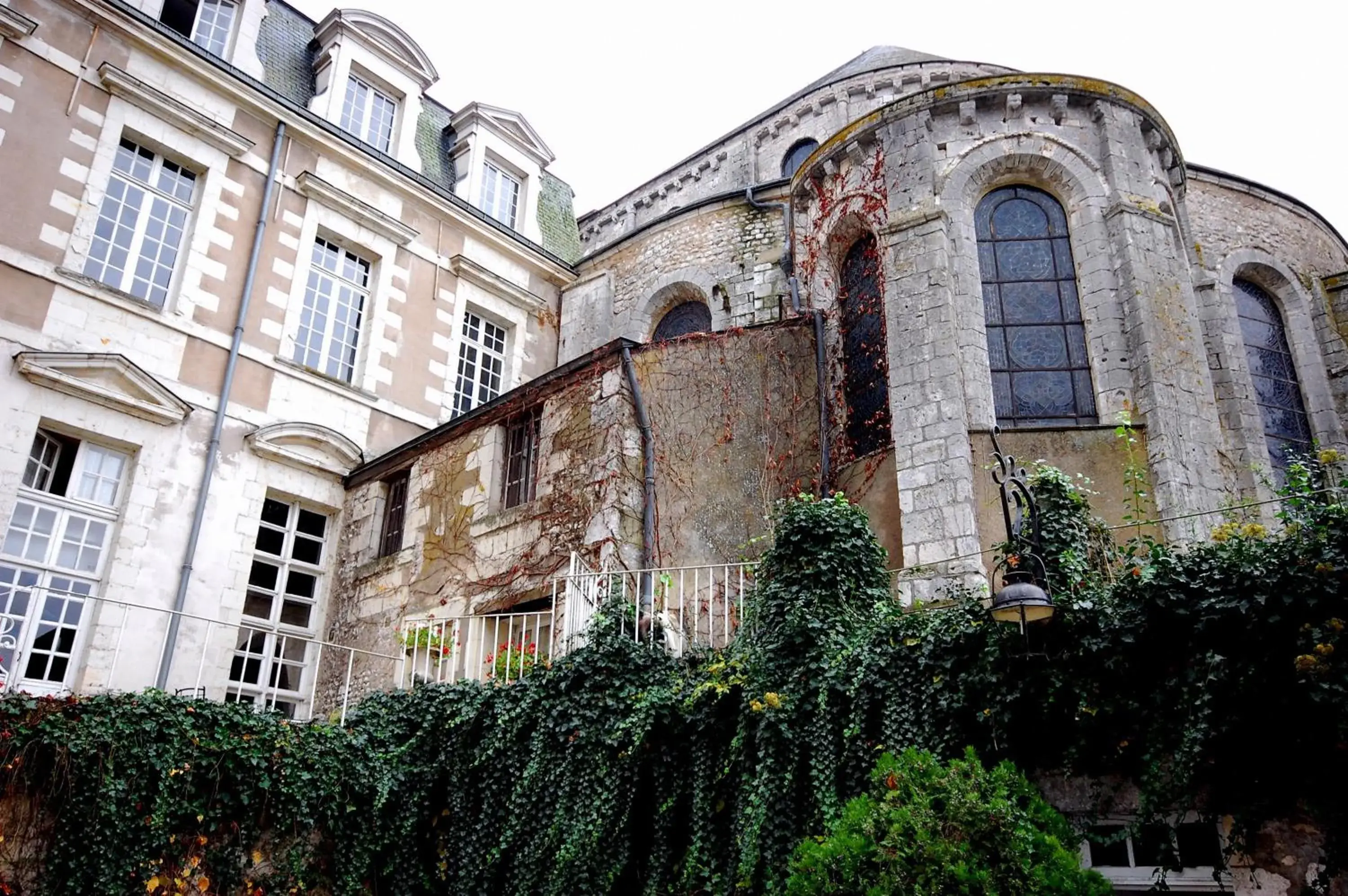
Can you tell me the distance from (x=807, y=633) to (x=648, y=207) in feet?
40.4

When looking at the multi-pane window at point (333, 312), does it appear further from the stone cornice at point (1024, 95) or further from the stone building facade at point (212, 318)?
the stone cornice at point (1024, 95)

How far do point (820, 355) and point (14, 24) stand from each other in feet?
30.6

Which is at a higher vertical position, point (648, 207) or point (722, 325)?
point (648, 207)

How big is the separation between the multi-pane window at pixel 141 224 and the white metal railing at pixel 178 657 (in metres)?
3.57

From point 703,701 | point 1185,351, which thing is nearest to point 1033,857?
point 703,701

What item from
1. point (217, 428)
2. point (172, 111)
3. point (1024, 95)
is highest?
point (172, 111)

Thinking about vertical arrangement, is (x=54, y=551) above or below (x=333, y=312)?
below

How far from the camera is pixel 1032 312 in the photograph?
9758 mm

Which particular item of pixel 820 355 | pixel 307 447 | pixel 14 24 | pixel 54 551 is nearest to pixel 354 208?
pixel 307 447

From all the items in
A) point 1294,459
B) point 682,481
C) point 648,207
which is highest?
point 648,207

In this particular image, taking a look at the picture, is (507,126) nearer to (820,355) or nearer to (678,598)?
(820,355)

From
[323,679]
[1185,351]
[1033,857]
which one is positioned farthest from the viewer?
[323,679]

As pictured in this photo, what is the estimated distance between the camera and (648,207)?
17516 millimetres

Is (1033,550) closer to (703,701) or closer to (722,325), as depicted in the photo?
(703,701)
